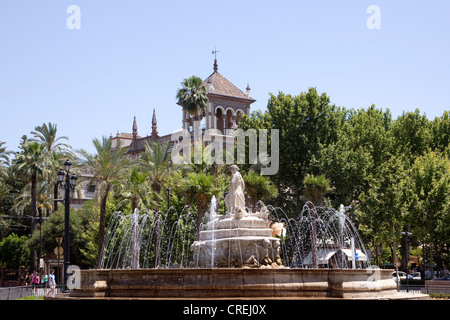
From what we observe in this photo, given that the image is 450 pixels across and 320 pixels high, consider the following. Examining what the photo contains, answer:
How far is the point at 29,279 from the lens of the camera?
41.4 m

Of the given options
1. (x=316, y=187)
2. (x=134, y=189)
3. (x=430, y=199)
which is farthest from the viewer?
(x=430, y=199)

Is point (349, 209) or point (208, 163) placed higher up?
point (208, 163)

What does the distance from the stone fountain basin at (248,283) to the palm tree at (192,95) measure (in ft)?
110

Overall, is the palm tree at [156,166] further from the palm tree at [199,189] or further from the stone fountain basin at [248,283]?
the stone fountain basin at [248,283]

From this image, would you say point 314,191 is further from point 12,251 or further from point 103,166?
point 12,251

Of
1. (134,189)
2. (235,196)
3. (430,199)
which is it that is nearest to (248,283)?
(235,196)

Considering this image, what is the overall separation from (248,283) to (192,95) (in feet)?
114

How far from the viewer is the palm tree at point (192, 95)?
4647 centimetres

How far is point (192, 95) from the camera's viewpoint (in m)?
46.4

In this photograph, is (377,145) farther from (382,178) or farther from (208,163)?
(208,163)

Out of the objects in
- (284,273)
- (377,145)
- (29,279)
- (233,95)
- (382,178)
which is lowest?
(29,279)

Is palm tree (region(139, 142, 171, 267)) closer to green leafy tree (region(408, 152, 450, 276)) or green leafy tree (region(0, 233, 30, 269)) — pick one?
green leafy tree (region(408, 152, 450, 276))
